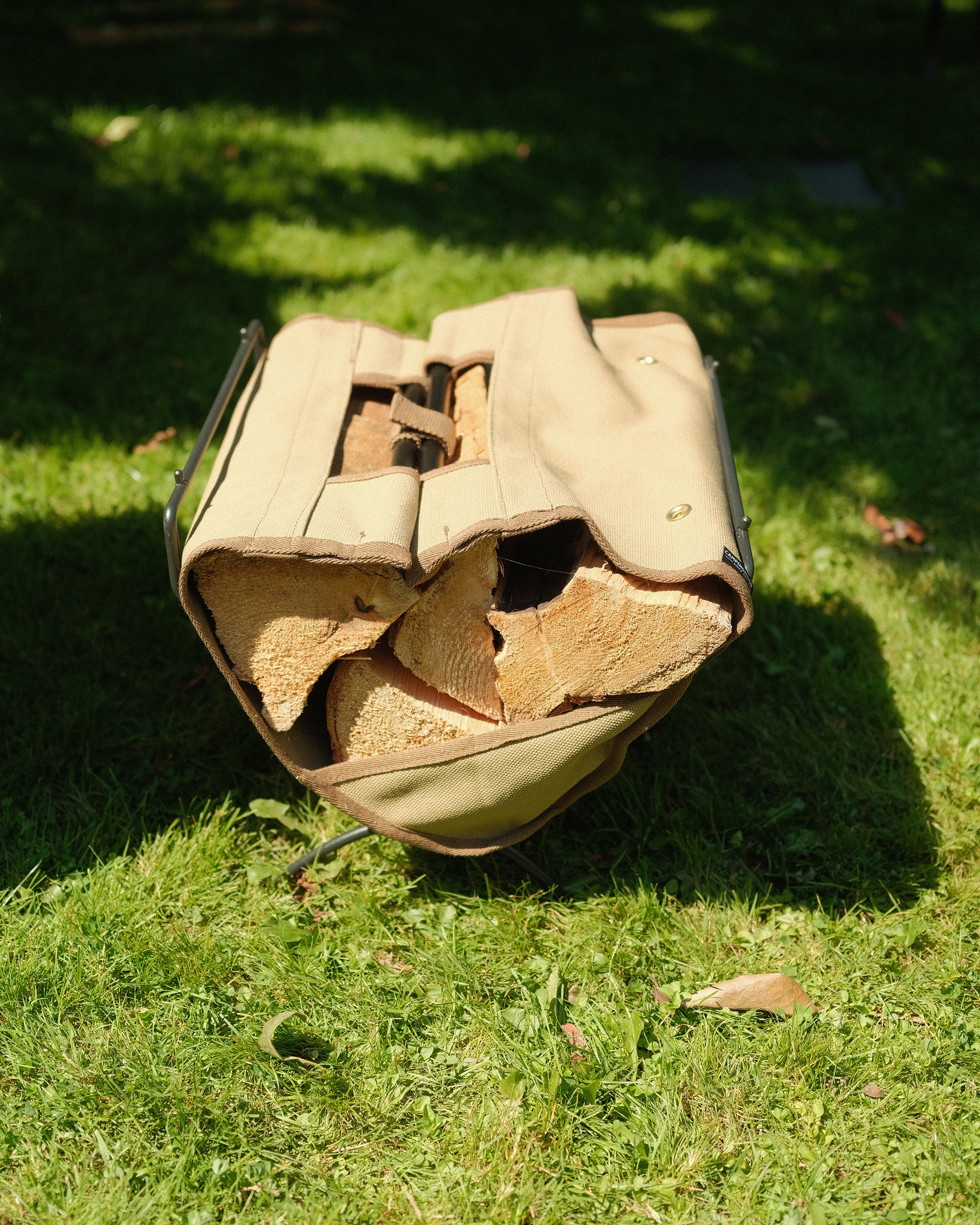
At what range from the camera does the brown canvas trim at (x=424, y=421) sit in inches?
84.7

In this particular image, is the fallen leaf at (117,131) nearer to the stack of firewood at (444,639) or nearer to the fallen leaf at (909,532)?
the fallen leaf at (909,532)

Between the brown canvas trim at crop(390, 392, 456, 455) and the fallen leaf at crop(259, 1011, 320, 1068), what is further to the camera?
the brown canvas trim at crop(390, 392, 456, 455)

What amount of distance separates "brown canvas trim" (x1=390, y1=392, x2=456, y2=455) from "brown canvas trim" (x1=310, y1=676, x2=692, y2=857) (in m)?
0.71

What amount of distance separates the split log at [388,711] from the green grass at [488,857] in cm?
54

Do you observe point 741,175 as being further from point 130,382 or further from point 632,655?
point 632,655

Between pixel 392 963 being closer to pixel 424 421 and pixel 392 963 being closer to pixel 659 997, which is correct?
pixel 659 997

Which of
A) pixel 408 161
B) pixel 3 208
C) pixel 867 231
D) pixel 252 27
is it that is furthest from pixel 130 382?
pixel 252 27

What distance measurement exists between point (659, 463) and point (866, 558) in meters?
1.63

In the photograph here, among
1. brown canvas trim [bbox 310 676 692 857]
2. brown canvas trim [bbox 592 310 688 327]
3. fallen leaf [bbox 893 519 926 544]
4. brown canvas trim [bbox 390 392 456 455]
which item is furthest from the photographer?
fallen leaf [bbox 893 519 926 544]

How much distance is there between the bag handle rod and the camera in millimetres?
1791

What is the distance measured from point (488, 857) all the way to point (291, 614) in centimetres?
95

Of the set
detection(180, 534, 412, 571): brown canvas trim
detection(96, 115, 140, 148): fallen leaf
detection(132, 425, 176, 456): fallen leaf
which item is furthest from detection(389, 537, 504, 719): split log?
detection(96, 115, 140, 148): fallen leaf

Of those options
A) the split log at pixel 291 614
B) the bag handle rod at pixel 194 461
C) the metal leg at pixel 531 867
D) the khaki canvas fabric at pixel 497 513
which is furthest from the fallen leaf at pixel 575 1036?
the bag handle rod at pixel 194 461

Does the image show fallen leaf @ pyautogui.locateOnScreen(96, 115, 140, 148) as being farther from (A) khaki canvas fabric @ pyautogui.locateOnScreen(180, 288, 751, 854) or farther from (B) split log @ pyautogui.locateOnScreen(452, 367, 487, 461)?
(B) split log @ pyautogui.locateOnScreen(452, 367, 487, 461)
